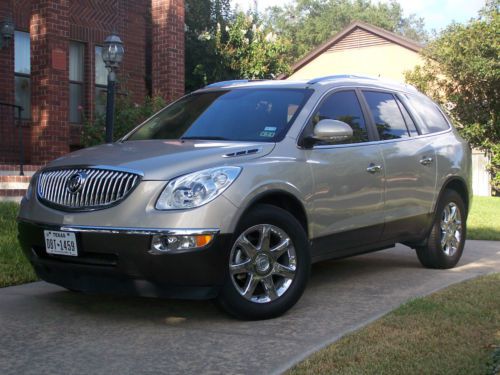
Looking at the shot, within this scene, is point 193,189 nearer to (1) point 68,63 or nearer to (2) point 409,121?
(2) point 409,121

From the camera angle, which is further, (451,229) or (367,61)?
(367,61)

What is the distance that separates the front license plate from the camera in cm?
461

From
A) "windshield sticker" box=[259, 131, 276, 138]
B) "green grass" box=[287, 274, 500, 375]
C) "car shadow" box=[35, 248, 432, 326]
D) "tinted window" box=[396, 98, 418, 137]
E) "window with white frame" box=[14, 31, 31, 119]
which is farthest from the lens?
"window with white frame" box=[14, 31, 31, 119]

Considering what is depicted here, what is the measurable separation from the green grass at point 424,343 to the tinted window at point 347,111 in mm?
1586

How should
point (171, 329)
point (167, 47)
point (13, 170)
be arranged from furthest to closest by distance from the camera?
1. point (167, 47)
2. point (13, 170)
3. point (171, 329)

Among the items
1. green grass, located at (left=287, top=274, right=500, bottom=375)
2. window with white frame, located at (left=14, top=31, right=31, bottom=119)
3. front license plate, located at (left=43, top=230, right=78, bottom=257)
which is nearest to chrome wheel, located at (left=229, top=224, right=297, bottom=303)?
green grass, located at (left=287, top=274, right=500, bottom=375)

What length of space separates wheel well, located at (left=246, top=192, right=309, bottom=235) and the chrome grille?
998mm

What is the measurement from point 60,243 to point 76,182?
1.45 feet

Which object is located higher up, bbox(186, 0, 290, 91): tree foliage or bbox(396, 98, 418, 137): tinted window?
bbox(186, 0, 290, 91): tree foliage

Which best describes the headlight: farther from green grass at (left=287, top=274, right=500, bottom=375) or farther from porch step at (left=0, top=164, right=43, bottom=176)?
porch step at (left=0, top=164, right=43, bottom=176)

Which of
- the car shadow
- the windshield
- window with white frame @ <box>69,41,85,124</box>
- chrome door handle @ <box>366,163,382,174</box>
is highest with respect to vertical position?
window with white frame @ <box>69,41,85,124</box>

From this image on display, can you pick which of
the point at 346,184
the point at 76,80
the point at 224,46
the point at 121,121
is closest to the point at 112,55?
the point at 121,121

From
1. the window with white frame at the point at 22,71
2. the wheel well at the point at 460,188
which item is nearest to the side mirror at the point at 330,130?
the wheel well at the point at 460,188

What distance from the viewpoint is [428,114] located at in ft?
23.6
